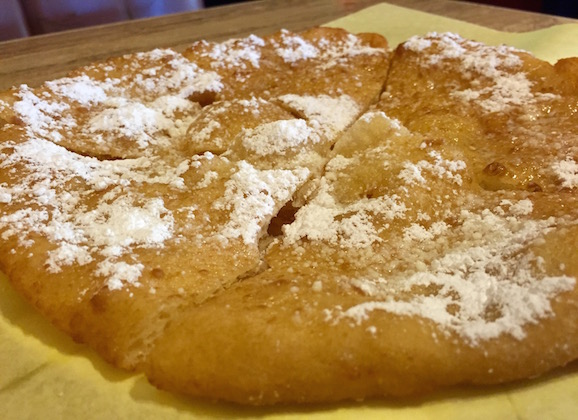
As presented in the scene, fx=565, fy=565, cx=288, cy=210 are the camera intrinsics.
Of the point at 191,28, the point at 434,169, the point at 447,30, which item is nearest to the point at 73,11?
the point at 191,28

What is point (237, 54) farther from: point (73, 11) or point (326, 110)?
point (73, 11)

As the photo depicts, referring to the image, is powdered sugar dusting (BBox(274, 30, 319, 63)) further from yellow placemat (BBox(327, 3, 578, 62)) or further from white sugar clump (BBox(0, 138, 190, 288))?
white sugar clump (BBox(0, 138, 190, 288))

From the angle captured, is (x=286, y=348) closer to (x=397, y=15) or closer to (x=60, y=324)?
(x=60, y=324)

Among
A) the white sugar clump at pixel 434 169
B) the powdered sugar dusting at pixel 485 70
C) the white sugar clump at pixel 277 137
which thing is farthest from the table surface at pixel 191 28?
the white sugar clump at pixel 434 169

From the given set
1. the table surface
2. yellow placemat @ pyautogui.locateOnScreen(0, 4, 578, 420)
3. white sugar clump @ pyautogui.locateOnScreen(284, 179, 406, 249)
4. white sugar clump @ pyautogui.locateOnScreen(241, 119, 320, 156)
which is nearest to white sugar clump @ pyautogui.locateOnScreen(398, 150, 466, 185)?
white sugar clump @ pyautogui.locateOnScreen(284, 179, 406, 249)

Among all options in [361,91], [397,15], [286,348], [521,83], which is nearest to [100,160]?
[361,91]

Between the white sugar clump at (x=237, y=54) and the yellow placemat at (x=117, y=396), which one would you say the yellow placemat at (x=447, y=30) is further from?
the yellow placemat at (x=117, y=396)
